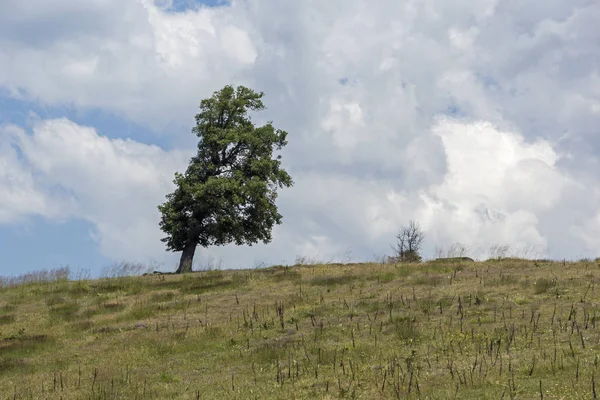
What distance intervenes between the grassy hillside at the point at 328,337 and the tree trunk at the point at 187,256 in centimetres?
1275

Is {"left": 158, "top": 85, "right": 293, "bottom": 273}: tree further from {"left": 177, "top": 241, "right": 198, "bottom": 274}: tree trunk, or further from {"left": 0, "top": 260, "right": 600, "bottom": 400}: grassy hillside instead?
{"left": 0, "top": 260, "right": 600, "bottom": 400}: grassy hillside

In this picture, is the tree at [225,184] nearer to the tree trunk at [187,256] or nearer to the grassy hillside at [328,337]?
the tree trunk at [187,256]

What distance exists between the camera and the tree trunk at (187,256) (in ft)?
142


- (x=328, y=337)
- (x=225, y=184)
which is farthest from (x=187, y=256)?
(x=328, y=337)

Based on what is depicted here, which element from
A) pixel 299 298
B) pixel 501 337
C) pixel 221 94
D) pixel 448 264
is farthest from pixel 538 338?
pixel 221 94

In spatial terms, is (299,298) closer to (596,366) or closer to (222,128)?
(596,366)

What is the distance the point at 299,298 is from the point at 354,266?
Answer: 373 inches

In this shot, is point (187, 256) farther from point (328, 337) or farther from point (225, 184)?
point (328, 337)

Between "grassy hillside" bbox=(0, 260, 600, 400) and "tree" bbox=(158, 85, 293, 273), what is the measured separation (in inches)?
493

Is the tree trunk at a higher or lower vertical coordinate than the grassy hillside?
higher

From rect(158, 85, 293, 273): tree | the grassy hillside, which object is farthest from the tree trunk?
the grassy hillside

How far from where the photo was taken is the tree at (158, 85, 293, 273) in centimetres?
4222

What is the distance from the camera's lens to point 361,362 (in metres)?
14.8

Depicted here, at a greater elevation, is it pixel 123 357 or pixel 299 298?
pixel 299 298
